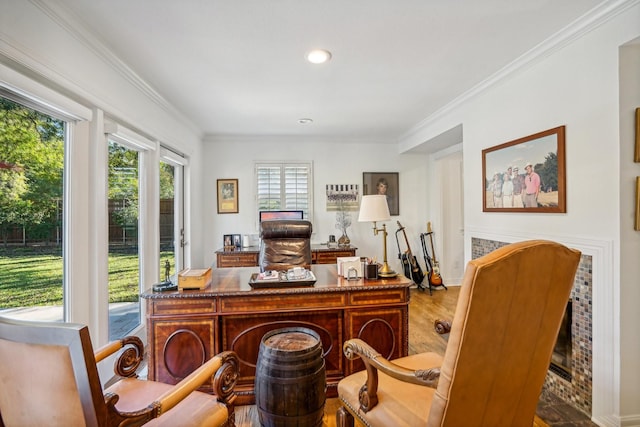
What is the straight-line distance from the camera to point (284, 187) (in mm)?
4926

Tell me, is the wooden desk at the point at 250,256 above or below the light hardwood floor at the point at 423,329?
above

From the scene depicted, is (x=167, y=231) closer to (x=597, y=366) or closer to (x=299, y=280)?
(x=299, y=280)

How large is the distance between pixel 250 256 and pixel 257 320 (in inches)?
88.2

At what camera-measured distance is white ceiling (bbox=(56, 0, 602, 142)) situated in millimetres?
1769

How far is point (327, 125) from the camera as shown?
4238mm

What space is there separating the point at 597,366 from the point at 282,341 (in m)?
1.92

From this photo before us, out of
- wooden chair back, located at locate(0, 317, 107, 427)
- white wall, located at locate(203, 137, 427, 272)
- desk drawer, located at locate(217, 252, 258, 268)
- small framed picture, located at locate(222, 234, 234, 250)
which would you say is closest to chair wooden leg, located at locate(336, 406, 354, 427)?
wooden chair back, located at locate(0, 317, 107, 427)

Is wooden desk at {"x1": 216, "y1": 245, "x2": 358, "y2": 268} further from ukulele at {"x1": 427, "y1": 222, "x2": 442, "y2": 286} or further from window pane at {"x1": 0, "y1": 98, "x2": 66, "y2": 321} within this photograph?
window pane at {"x1": 0, "y1": 98, "x2": 66, "y2": 321}

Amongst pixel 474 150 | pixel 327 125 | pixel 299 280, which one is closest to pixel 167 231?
pixel 299 280

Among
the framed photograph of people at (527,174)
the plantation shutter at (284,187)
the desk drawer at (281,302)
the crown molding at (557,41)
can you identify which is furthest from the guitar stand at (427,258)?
the desk drawer at (281,302)

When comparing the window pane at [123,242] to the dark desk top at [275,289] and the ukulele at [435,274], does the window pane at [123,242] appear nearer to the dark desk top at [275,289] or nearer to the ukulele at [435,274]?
the dark desk top at [275,289]

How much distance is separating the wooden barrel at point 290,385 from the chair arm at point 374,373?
0.92 ft

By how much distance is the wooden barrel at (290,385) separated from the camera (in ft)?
5.22

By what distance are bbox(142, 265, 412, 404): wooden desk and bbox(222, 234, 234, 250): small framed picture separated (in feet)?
7.50
